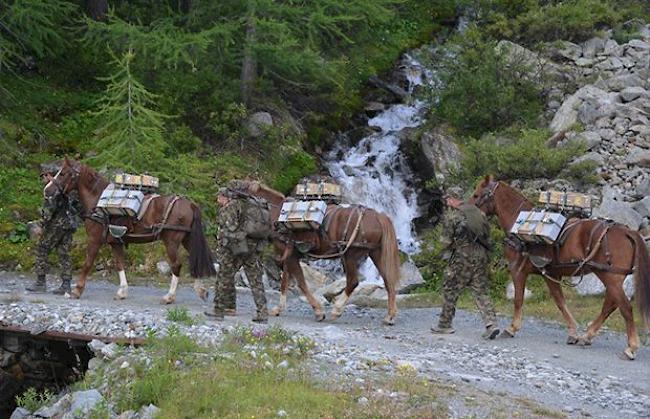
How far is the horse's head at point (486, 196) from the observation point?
575 inches

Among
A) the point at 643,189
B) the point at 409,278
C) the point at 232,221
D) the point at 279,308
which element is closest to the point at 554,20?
the point at 643,189

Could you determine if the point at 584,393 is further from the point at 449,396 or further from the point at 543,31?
the point at 543,31

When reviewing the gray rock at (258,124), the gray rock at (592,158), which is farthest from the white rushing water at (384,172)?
the gray rock at (592,158)

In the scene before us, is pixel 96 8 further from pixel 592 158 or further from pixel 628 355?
pixel 628 355

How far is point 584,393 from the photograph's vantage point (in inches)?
425

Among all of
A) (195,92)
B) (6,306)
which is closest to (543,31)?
(195,92)

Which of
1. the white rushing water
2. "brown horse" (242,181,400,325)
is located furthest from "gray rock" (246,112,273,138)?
"brown horse" (242,181,400,325)

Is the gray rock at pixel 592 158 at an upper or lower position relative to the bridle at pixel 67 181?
upper

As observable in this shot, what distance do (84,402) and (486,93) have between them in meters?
18.8

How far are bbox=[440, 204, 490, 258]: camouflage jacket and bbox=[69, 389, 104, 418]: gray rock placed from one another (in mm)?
6185

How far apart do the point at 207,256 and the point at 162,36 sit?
979 centimetres

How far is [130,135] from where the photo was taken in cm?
2081

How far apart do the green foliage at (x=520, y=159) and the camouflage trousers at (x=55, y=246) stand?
34.1 ft

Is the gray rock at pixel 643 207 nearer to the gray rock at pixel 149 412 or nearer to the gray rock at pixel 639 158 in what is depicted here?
the gray rock at pixel 639 158
